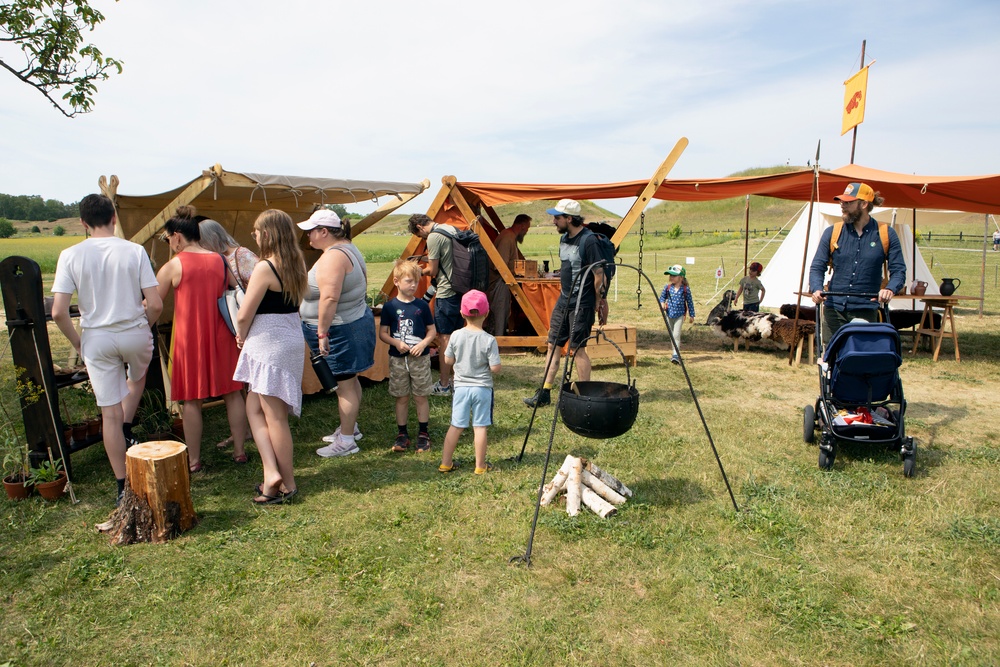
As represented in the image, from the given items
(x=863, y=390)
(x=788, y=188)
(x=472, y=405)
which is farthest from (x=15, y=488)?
(x=788, y=188)

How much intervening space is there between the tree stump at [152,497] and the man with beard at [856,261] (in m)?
5.04

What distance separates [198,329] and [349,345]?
1.04 metres

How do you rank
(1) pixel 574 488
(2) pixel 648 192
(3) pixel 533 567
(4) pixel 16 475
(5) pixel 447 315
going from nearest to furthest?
(3) pixel 533 567
(1) pixel 574 488
(4) pixel 16 475
(5) pixel 447 315
(2) pixel 648 192

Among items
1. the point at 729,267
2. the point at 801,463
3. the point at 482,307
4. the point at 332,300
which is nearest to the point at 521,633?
the point at 482,307

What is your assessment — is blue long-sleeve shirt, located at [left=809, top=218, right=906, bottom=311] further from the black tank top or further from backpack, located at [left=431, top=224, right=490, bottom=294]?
the black tank top

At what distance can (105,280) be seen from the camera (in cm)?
392

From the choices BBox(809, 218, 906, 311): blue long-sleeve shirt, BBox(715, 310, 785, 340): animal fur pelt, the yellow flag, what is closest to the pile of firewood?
BBox(809, 218, 906, 311): blue long-sleeve shirt

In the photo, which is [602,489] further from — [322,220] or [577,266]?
[322,220]

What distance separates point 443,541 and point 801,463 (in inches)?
115

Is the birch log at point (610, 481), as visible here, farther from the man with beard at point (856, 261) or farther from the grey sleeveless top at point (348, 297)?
the man with beard at point (856, 261)

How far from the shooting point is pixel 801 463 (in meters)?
5.02

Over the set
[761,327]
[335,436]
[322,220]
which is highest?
[322,220]

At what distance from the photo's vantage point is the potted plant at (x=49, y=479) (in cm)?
430

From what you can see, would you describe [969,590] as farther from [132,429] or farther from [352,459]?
[132,429]
